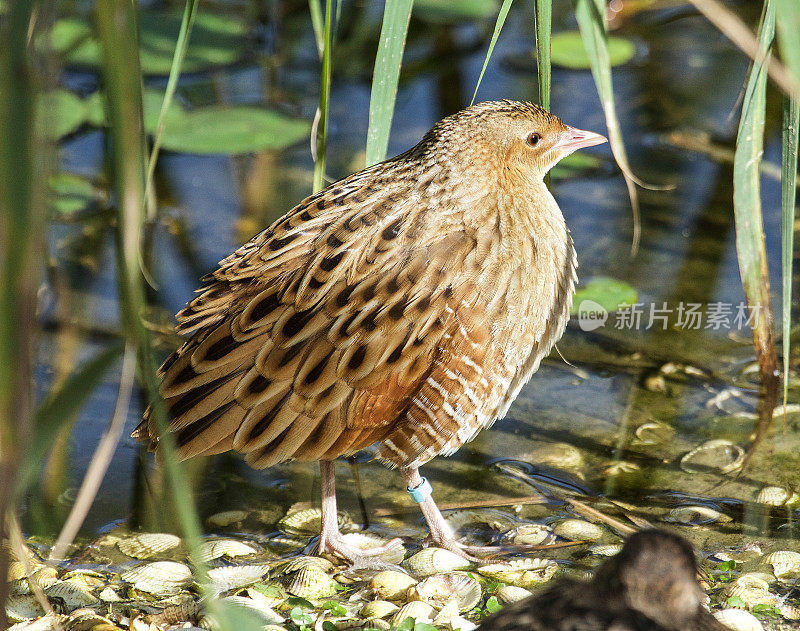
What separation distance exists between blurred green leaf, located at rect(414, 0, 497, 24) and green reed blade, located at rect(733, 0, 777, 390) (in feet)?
14.5

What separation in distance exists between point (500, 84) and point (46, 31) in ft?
19.1

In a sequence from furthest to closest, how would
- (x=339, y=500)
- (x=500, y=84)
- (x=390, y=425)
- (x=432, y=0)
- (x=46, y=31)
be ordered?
(x=432, y=0) → (x=500, y=84) → (x=339, y=500) → (x=390, y=425) → (x=46, y=31)

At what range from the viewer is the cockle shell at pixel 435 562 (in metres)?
3.61

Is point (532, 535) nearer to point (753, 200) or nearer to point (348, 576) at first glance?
point (348, 576)

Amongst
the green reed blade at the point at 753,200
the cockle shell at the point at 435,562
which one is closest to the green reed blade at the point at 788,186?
the green reed blade at the point at 753,200

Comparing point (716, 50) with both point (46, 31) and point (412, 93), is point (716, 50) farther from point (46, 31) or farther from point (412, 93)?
point (46, 31)

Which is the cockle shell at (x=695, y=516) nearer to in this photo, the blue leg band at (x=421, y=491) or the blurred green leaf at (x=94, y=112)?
the blue leg band at (x=421, y=491)

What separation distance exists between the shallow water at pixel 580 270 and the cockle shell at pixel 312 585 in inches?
25.2

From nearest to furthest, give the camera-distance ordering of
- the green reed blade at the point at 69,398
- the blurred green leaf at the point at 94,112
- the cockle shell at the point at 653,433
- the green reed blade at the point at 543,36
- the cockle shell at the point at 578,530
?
the green reed blade at the point at 69,398 < the green reed blade at the point at 543,36 < the cockle shell at the point at 578,530 < the cockle shell at the point at 653,433 < the blurred green leaf at the point at 94,112

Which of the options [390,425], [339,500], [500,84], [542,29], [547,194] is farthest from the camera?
[500,84]

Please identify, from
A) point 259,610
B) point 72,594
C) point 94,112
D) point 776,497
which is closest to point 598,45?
point 776,497

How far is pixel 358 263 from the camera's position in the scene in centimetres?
342

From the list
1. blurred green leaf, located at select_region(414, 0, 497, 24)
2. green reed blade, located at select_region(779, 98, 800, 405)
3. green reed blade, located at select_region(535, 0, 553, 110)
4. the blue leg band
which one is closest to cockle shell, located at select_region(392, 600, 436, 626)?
the blue leg band

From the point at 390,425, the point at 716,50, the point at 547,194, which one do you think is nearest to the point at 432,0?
the point at 716,50
